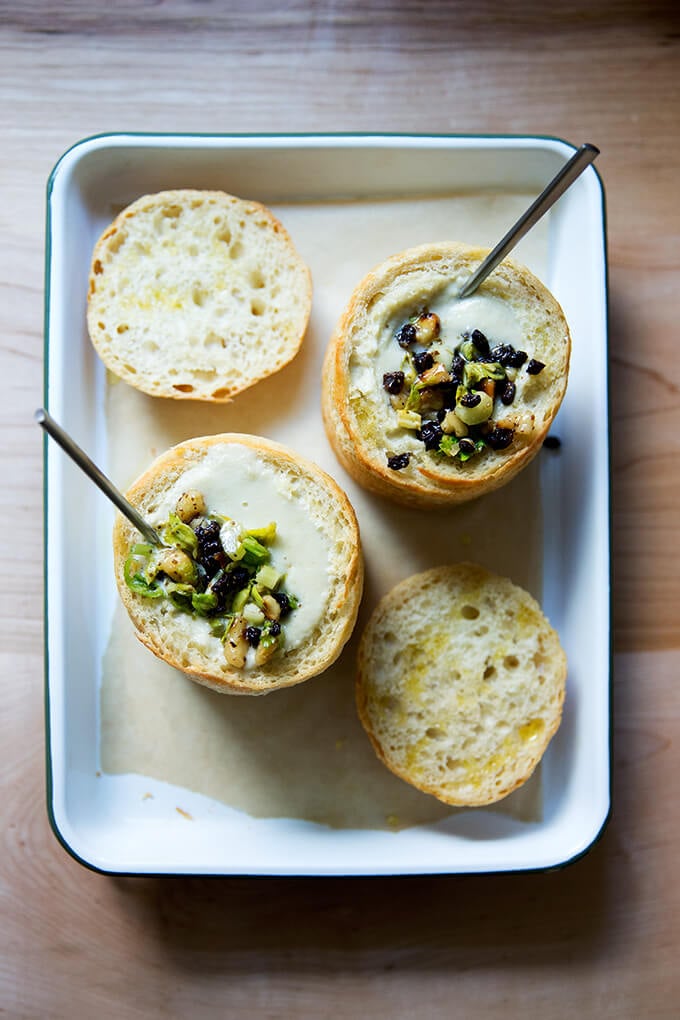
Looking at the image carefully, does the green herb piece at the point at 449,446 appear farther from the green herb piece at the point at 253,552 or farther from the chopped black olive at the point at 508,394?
the green herb piece at the point at 253,552

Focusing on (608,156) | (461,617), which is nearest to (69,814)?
(461,617)

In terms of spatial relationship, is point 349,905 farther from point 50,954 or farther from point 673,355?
point 673,355

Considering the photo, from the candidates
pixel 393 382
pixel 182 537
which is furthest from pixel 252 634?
pixel 393 382

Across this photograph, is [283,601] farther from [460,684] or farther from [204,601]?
[460,684]

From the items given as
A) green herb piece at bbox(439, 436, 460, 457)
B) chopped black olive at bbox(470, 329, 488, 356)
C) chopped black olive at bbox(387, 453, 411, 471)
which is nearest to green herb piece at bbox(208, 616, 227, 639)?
→ chopped black olive at bbox(387, 453, 411, 471)

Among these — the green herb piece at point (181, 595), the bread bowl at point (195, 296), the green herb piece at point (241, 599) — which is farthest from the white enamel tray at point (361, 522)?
the green herb piece at point (241, 599)

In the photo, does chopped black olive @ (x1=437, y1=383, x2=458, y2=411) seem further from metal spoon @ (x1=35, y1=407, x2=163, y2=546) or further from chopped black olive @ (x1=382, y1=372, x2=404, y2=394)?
metal spoon @ (x1=35, y1=407, x2=163, y2=546)
